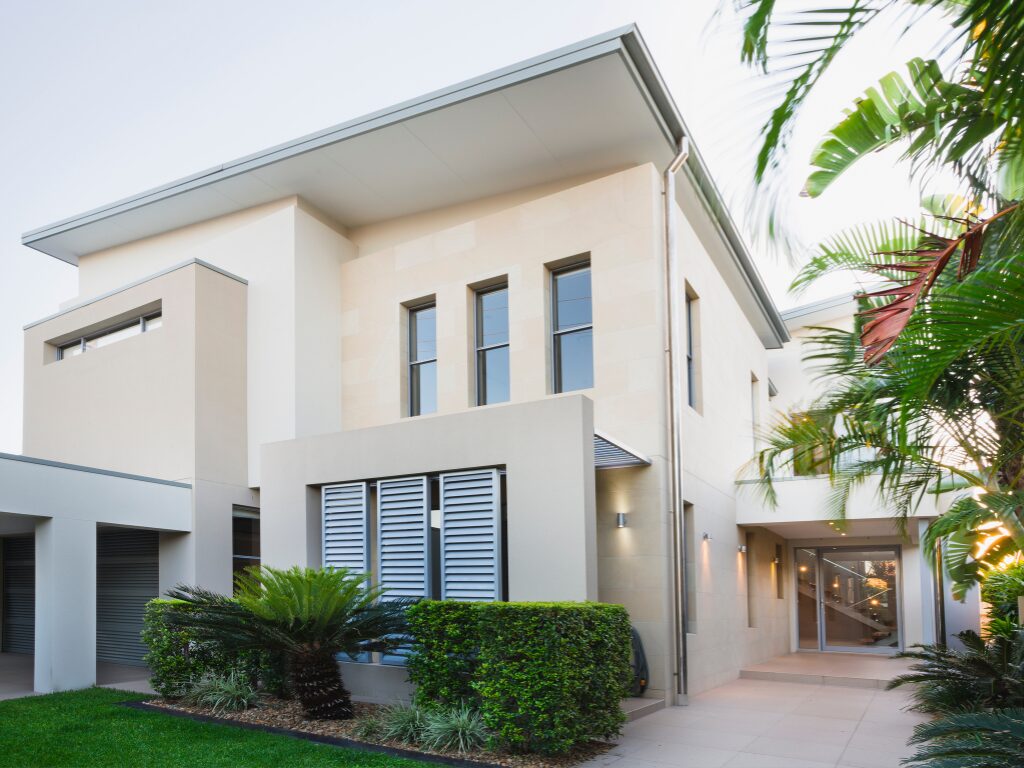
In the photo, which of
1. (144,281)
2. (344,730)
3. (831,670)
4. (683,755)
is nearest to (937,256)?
(683,755)

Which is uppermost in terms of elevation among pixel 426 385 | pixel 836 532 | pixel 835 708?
pixel 426 385

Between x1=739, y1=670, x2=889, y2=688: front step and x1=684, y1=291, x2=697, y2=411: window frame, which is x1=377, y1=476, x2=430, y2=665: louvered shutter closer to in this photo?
x1=684, y1=291, x2=697, y2=411: window frame

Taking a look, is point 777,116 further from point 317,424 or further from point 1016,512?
point 317,424

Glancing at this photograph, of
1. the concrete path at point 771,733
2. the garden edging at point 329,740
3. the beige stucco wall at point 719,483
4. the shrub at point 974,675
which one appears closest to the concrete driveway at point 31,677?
the garden edging at point 329,740

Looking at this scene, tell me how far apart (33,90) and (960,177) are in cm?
2292

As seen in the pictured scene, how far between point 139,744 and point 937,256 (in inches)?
309

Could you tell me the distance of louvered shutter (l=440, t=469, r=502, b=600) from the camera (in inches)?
372

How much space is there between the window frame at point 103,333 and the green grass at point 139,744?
6.65 m

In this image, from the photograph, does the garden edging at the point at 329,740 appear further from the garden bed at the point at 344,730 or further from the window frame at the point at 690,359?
the window frame at the point at 690,359

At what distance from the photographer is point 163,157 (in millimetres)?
25312

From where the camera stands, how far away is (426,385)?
44.6ft

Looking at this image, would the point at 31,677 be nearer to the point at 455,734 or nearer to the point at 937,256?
the point at 455,734

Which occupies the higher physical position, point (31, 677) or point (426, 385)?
point (426, 385)

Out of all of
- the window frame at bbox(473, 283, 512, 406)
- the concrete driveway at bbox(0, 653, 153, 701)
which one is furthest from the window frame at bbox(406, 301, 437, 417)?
the concrete driveway at bbox(0, 653, 153, 701)
